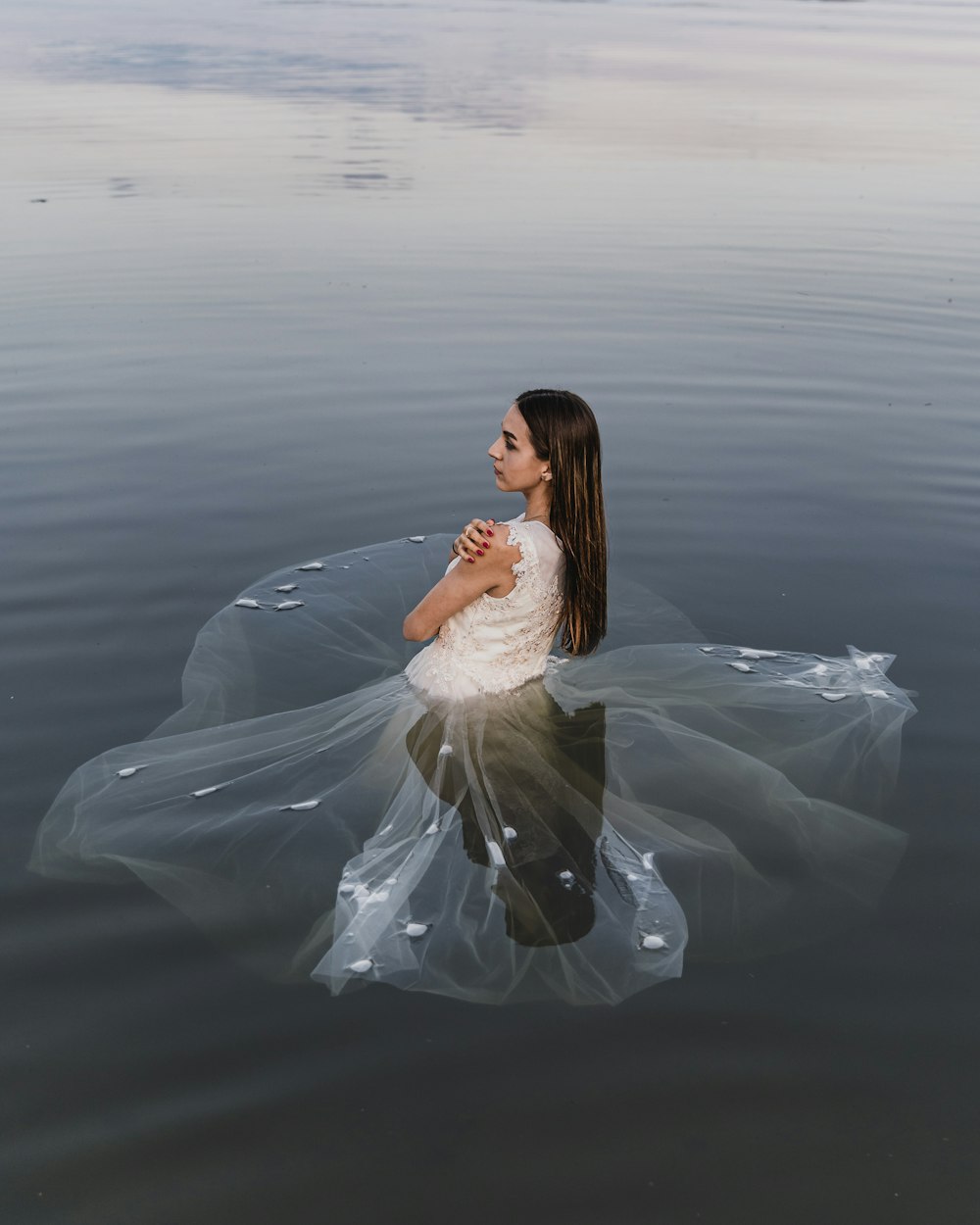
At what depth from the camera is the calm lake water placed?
3.23 meters

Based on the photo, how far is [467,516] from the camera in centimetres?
771

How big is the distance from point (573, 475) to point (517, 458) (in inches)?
8.5

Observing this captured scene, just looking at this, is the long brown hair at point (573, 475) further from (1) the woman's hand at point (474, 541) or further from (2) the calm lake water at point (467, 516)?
(2) the calm lake water at point (467, 516)

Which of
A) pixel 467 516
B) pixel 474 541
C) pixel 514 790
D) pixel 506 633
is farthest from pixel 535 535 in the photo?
pixel 467 516

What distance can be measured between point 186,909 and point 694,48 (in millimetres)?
46012

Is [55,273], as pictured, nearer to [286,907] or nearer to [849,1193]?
[286,907]

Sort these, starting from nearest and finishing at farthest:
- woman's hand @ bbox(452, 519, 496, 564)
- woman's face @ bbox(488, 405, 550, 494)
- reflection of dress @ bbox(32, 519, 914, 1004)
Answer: reflection of dress @ bbox(32, 519, 914, 1004) < woman's hand @ bbox(452, 519, 496, 564) < woman's face @ bbox(488, 405, 550, 494)

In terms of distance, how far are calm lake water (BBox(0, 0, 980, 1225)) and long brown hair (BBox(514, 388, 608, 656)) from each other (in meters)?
1.47

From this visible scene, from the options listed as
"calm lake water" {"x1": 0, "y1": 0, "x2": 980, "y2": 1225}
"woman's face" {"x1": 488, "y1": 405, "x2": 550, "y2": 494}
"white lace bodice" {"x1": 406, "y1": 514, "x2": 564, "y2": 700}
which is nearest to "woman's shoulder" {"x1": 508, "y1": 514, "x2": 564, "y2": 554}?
"white lace bodice" {"x1": 406, "y1": 514, "x2": 564, "y2": 700}

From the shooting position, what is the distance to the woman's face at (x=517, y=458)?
4.58 metres

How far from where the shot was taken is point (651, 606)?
243 inches

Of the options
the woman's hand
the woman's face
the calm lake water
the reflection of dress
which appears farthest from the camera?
the woman's face

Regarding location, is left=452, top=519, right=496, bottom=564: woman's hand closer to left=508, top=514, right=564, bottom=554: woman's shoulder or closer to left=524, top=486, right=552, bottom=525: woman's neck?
left=508, top=514, right=564, bottom=554: woman's shoulder

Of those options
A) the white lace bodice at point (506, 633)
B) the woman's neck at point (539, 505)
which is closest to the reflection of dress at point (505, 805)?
the white lace bodice at point (506, 633)
